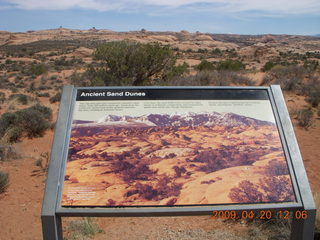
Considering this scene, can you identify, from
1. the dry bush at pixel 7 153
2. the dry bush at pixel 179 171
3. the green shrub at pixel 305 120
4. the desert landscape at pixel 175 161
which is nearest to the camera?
the desert landscape at pixel 175 161

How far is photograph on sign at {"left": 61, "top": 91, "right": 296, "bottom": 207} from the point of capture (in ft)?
8.16

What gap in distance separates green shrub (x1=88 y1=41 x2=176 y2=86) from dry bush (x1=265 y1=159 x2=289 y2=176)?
9.49 metres

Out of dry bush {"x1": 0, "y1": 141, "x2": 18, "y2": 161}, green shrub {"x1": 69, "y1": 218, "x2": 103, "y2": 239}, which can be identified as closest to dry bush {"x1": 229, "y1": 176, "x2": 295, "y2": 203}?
green shrub {"x1": 69, "y1": 218, "x2": 103, "y2": 239}

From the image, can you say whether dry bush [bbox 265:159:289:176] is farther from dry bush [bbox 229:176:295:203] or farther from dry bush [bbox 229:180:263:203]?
dry bush [bbox 229:180:263:203]

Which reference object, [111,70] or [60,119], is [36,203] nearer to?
[60,119]

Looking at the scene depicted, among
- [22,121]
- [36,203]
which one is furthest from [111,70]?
[36,203]

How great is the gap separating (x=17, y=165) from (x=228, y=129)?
5372 mm

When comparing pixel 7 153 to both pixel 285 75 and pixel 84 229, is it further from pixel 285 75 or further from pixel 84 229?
pixel 285 75

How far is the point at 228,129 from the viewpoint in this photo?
2889mm

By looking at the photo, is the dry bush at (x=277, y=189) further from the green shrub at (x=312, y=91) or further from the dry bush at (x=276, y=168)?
the green shrub at (x=312, y=91)

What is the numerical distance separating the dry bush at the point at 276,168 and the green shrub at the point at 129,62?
9.49 metres

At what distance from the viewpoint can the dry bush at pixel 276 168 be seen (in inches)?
104

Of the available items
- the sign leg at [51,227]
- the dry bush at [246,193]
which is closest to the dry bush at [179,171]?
the dry bush at [246,193]

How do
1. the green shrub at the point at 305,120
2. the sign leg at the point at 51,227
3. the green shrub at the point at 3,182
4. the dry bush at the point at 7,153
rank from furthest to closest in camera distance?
the green shrub at the point at 305,120
the dry bush at the point at 7,153
the green shrub at the point at 3,182
the sign leg at the point at 51,227
